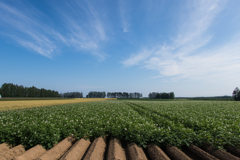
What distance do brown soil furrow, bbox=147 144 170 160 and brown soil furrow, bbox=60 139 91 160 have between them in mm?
3189

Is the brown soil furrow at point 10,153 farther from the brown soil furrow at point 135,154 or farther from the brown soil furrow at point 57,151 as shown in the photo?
the brown soil furrow at point 135,154

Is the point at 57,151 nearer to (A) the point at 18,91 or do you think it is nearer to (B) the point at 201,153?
(B) the point at 201,153

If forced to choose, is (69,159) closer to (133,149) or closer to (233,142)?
(133,149)

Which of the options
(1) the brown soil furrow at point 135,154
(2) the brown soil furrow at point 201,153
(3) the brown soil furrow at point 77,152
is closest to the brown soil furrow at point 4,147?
(3) the brown soil furrow at point 77,152

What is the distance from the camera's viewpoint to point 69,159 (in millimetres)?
4699

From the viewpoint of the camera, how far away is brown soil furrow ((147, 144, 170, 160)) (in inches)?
194

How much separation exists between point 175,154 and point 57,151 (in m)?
5.40

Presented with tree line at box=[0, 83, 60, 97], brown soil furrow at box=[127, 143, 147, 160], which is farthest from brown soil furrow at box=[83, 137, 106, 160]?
tree line at box=[0, 83, 60, 97]

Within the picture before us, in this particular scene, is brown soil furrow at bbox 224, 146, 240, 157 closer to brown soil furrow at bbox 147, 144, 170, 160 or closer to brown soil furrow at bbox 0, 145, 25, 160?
brown soil furrow at bbox 147, 144, 170, 160

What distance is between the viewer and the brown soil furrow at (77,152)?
15.9ft

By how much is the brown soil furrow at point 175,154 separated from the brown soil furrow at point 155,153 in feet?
1.46

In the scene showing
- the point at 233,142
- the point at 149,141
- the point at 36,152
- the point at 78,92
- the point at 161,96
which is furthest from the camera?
the point at 78,92

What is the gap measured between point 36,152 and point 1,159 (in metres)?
1.20

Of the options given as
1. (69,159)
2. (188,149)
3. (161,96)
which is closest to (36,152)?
(69,159)
